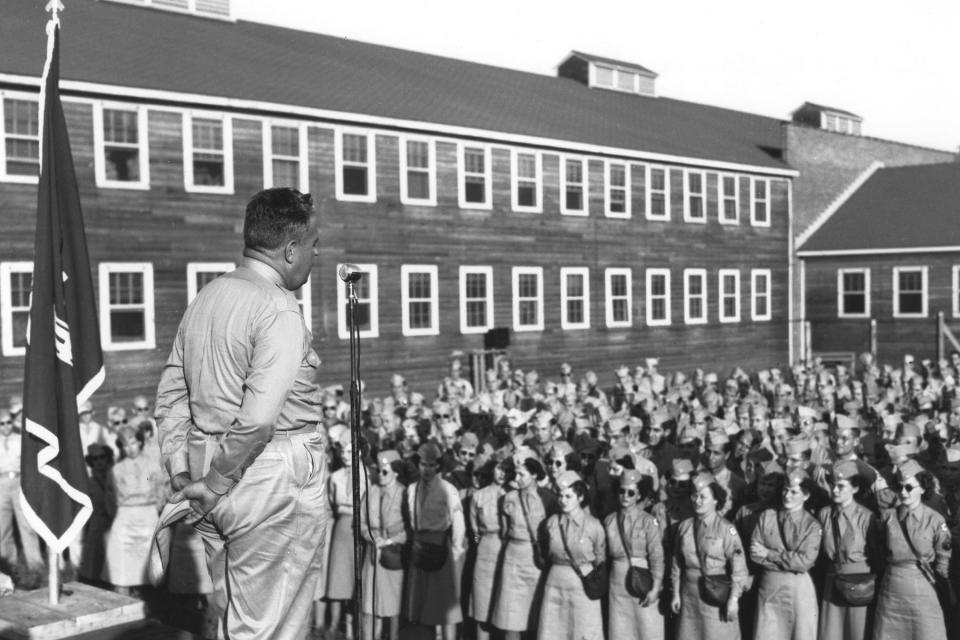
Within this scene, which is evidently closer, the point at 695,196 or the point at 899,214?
the point at 695,196

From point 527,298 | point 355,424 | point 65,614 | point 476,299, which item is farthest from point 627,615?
point 527,298

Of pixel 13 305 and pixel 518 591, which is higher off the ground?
pixel 13 305

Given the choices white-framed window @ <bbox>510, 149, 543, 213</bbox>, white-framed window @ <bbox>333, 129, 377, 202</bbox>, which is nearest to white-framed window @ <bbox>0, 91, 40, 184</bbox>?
white-framed window @ <bbox>333, 129, 377, 202</bbox>

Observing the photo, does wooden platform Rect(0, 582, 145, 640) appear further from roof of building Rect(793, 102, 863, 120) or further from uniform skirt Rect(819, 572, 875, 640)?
roof of building Rect(793, 102, 863, 120)

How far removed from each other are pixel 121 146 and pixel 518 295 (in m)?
11.1

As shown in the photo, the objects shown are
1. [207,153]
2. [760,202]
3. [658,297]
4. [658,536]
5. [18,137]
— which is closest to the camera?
[658,536]

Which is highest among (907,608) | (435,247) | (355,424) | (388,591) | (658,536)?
(435,247)

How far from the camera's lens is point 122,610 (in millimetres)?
6133

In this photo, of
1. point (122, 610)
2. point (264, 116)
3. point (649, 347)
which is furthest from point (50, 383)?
point (649, 347)

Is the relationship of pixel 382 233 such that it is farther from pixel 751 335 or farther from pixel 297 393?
pixel 297 393

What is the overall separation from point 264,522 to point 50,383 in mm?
3612

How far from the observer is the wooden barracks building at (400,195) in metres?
20.0

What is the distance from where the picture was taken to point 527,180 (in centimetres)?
2745

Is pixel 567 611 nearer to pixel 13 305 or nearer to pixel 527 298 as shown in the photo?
pixel 13 305
